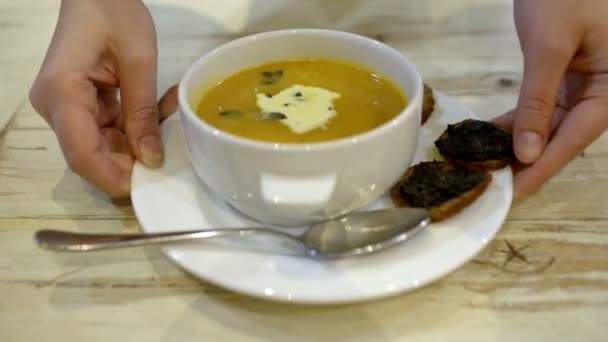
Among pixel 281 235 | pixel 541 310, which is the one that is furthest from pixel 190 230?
pixel 541 310

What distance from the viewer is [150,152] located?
44.4 inches

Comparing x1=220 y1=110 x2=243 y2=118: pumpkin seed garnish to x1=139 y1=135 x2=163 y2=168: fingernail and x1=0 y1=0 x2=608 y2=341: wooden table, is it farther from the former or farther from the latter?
x1=0 y1=0 x2=608 y2=341: wooden table

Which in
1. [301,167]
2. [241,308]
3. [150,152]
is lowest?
[241,308]

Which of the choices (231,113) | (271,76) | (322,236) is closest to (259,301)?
(322,236)

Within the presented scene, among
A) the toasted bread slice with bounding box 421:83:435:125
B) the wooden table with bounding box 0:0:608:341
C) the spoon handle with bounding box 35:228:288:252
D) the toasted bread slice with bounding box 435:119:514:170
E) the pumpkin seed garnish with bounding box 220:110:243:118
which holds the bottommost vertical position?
the wooden table with bounding box 0:0:608:341

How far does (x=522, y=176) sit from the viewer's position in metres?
1.13

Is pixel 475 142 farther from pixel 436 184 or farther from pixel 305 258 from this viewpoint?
pixel 305 258

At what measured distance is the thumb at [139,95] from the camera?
1191 mm

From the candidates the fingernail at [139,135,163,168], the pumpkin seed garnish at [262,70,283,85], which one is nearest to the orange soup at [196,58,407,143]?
the pumpkin seed garnish at [262,70,283,85]

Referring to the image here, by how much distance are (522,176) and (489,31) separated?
812 millimetres

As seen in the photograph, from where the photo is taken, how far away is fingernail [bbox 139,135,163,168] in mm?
1119

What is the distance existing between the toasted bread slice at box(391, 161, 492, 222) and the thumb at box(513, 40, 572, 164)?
0.16 m

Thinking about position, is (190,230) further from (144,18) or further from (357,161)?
(144,18)

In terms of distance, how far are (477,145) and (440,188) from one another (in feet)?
0.47
